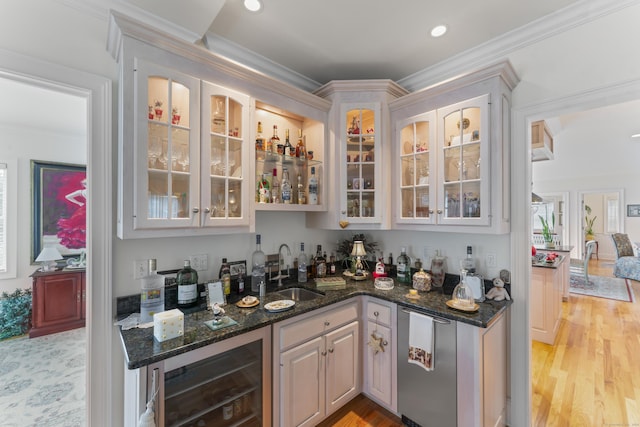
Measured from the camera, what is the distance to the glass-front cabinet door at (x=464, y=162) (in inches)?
72.0

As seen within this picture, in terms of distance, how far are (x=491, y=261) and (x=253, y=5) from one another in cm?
244

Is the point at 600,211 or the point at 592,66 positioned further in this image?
the point at 600,211

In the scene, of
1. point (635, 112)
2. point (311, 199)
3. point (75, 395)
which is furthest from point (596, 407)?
point (635, 112)

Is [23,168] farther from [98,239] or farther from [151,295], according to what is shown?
[151,295]

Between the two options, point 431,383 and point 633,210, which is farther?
point 633,210

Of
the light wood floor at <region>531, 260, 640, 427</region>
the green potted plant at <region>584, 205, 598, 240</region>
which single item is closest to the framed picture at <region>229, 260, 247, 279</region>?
the light wood floor at <region>531, 260, 640, 427</region>

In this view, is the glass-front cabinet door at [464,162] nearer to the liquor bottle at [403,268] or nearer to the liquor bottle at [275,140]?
the liquor bottle at [403,268]

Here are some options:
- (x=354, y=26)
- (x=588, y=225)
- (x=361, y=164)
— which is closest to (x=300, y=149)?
(x=361, y=164)

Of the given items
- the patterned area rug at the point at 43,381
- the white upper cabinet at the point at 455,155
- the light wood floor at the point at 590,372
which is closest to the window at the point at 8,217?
the patterned area rug at the point at 43,381

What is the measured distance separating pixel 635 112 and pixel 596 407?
15.0ft

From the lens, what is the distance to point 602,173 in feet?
23.0

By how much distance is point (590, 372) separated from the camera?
2527 mm

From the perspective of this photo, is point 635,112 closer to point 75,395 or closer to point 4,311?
point 75,395

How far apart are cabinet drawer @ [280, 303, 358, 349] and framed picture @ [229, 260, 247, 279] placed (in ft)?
2.02
